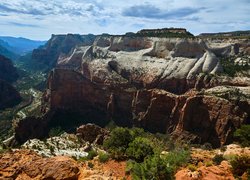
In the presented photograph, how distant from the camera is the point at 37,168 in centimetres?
3400

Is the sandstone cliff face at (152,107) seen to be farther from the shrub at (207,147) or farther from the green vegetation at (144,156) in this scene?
the green vegetation at (144,156)

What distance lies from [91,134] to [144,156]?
44033 millimetres

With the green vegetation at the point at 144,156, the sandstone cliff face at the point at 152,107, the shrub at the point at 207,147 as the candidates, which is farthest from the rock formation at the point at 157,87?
the green vegetation at the point at 144,156

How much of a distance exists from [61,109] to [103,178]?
107824 mm

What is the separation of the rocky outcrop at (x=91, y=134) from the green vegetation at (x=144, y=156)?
64.4 ft

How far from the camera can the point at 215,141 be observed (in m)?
98.4

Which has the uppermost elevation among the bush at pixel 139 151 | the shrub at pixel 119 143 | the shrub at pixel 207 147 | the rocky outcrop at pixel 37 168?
the rocky outcrop at pixel 37 168

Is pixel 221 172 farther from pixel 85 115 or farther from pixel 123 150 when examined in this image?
pixel 85 115

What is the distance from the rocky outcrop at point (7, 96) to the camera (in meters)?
190

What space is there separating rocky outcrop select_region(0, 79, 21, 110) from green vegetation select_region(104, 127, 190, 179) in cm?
13228

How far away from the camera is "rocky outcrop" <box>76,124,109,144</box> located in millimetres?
89375

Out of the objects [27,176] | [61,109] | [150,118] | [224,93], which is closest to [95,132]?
[150,118]

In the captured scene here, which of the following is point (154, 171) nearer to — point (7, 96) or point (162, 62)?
point (162, 62)

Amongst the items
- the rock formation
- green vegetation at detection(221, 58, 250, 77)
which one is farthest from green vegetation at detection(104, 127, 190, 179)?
green vegetation at detection(221, 58, 250, 77)
